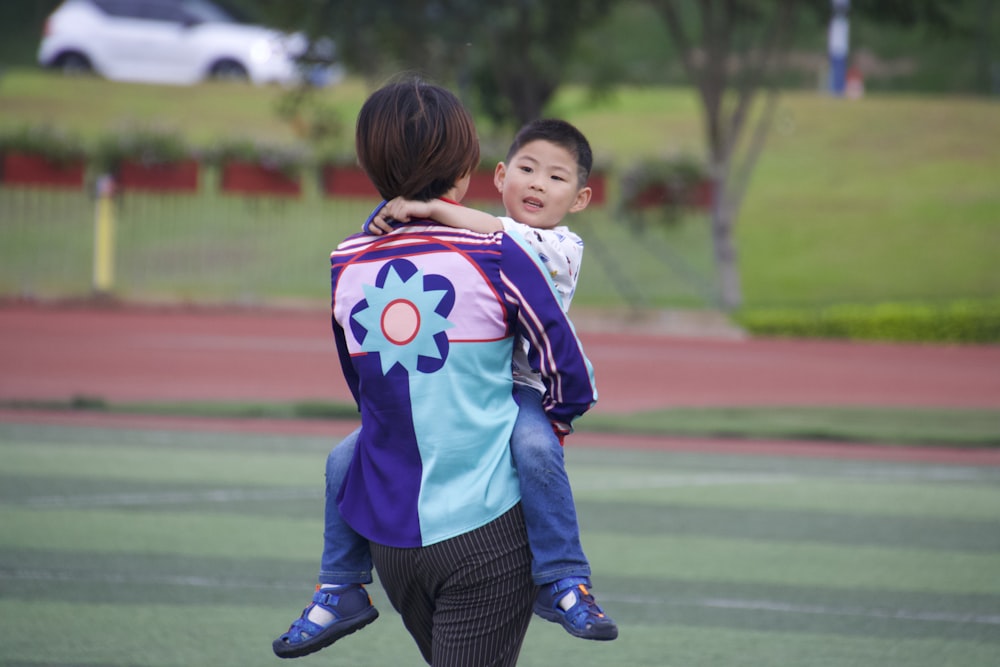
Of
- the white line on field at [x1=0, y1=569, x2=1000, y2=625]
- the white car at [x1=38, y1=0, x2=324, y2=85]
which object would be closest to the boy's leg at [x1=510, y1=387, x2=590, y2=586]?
the white line on field at [x1=0, y1=569, x2=1000, y2=625]

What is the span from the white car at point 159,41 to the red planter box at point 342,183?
1282cm

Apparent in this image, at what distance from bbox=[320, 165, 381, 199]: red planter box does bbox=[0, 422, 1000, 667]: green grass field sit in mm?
12960

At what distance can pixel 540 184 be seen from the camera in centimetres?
333

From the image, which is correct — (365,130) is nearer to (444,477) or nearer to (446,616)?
(444,477)

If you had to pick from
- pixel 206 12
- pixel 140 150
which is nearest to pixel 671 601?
pixel 140 150

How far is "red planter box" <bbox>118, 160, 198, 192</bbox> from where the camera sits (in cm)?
2272

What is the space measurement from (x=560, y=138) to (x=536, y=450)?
815mm

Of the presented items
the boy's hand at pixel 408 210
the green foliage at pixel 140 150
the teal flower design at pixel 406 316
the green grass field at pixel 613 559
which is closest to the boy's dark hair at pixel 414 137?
the boy's hand at pixel 408 210

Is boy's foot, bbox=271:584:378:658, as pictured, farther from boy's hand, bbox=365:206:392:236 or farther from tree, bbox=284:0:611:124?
tree, bbox=284:0:611:124

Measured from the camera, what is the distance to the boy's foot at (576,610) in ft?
9.85

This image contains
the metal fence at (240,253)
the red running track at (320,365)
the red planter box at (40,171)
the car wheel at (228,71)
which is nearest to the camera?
the red running track at (320,365)

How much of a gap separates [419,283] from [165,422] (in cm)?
923

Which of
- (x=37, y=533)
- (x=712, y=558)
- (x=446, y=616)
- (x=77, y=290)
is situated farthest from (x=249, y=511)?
(x=77, y=290)

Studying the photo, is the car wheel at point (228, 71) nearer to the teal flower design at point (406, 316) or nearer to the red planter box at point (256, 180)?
the red planter box at point (256, 180)
